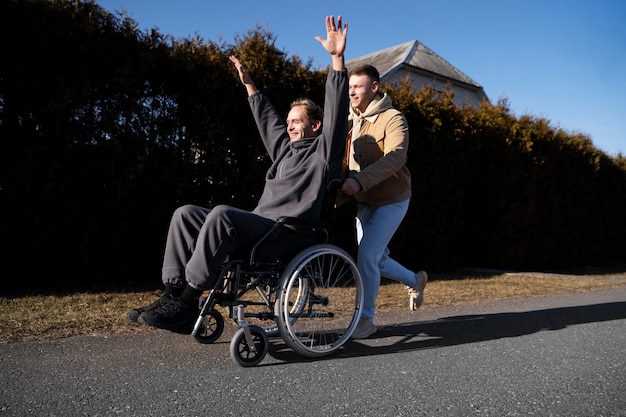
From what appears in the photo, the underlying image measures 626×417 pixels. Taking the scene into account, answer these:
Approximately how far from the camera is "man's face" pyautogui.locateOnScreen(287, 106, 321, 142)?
3.50 m

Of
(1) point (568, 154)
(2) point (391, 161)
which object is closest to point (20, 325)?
(2) point (391, 161)

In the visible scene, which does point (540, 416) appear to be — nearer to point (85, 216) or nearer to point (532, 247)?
point (85, 216)

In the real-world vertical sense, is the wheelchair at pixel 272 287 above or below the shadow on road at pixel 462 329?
above

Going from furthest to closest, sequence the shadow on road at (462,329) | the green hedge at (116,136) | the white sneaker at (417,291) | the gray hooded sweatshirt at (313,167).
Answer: the green hedge at (116,136)
the white sneaker at (417,291)
the shadow on road at (462,329)
the gray hooded sweatshirt at (313,167)

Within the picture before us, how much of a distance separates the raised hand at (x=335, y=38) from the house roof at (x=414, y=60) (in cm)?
1645

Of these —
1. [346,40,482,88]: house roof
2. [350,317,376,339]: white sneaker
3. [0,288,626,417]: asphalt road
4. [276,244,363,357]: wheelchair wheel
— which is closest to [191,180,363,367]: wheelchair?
[276,244,363,357]: wheelchair wheel

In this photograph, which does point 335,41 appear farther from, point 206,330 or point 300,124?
point 206,330

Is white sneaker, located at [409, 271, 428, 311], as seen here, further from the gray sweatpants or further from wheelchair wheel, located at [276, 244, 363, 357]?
the gray sweatpants

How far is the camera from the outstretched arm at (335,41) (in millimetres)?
3162

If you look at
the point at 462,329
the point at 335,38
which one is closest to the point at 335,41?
the point at 335,38

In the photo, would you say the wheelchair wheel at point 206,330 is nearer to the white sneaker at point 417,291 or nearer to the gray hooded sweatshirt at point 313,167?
the gray hooded sweatshirt at point 313,167

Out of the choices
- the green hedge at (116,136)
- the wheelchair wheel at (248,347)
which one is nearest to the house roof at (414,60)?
the green hedge at (116,136)

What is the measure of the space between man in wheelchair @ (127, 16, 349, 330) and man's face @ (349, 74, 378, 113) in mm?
436

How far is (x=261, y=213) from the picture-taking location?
11.1ft
